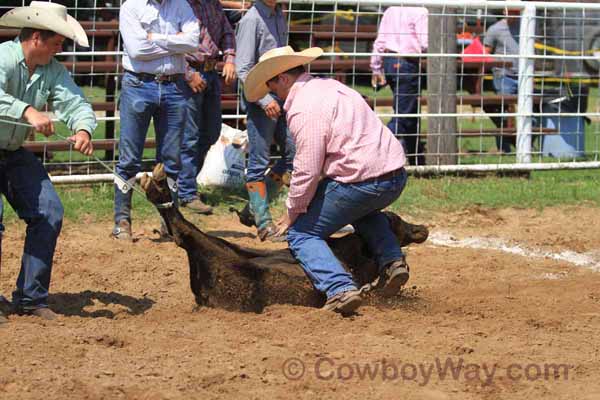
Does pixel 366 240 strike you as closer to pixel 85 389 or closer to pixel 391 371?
pixel 391 371

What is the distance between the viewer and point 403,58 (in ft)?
39.3

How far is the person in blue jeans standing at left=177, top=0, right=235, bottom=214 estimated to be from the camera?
31.4 feet

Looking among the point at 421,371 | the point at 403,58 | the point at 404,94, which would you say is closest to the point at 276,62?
the point at 421,371

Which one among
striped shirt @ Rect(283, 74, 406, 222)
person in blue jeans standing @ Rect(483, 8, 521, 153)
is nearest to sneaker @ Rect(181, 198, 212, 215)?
striped shirt @ Rect(283, 74, 406, 222)

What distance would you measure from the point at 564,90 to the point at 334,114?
832cm

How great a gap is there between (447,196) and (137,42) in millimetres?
3742

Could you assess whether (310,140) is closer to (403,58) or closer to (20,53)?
(20,53)

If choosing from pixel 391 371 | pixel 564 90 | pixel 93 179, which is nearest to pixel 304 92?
pixel 391 371

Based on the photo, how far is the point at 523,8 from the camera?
11891 mm

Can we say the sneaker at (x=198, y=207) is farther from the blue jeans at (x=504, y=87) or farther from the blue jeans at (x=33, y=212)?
the blue jeans at (x=504, y=87)

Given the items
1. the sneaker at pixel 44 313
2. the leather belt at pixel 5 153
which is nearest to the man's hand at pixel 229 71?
the leather belt at pixel 5 153

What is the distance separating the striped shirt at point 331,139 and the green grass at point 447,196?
11.9ft

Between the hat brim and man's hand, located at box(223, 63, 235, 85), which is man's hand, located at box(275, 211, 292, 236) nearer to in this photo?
the hat brim

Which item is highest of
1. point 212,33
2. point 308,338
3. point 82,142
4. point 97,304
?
point 212,33
